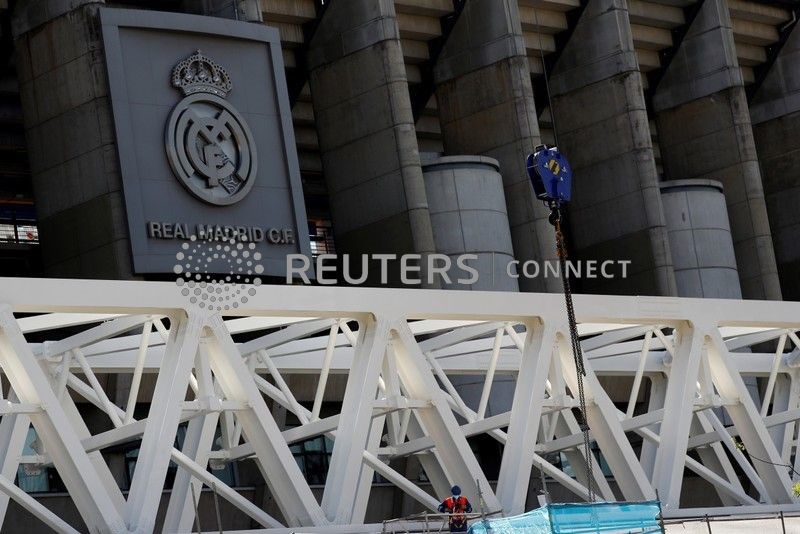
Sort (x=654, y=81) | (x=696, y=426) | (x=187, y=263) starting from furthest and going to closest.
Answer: (x=654, y=81) → (x=696, y=426) → (x=187, y=263)

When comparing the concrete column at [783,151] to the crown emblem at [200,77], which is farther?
the concrete column at [783,151]

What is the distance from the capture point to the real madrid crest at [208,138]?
37812mm

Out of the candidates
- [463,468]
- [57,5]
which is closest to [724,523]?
[463,468]

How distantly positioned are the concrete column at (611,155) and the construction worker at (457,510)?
26.2 meters

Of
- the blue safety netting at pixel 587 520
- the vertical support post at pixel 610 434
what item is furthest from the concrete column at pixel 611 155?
the blue safety netting at pixel 587 520

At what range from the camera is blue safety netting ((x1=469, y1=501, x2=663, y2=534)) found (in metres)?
18.7

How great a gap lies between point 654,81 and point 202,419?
36.3 m

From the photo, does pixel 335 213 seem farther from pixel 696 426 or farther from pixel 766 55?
pixel 766 55

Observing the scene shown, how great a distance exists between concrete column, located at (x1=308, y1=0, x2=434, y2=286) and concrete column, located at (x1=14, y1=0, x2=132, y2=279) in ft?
33.5

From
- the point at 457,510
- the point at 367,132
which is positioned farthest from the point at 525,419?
the point at 367,132

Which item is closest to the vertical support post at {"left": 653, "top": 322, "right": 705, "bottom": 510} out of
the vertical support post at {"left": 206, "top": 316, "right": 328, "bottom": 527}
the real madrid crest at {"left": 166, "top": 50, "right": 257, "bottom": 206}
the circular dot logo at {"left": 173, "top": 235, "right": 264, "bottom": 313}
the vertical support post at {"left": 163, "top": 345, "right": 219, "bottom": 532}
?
the vertical support post at {"left": 206, "top": 316, "right": 328, "bottom": 527}

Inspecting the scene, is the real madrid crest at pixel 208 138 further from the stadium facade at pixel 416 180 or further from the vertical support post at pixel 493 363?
the vertical support post at pixel 493 363

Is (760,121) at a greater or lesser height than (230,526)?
greater

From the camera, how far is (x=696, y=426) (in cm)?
4034
